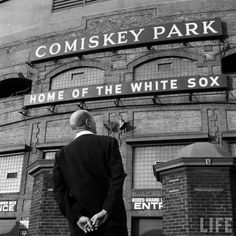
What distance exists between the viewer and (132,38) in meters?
17.9

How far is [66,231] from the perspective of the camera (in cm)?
925

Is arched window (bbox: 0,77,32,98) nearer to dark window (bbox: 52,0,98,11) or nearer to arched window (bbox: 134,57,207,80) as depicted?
dark window (bbox: 52,0,98,11)

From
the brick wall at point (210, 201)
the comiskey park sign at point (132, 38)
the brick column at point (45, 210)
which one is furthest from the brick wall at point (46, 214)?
the comiskey park sign at point (132, 38)

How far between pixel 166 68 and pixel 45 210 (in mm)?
10173

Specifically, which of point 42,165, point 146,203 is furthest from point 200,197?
point 146,203

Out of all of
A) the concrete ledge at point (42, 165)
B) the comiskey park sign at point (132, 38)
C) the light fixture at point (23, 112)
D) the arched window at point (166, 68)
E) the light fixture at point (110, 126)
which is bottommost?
the concrete ledge at point (42, 165)

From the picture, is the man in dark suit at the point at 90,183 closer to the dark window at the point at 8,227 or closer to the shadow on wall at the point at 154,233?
the shadow on wall at the point at 154,233

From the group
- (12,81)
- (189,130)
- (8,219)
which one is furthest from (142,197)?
(12,81)

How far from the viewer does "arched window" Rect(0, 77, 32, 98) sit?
66.5ft

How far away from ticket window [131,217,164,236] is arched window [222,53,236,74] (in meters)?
8.23

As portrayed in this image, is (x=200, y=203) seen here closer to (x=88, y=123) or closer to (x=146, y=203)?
(x=88, y=123)

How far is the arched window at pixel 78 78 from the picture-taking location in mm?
18125

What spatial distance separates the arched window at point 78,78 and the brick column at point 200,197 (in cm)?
1012

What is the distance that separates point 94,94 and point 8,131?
5.00 meters
